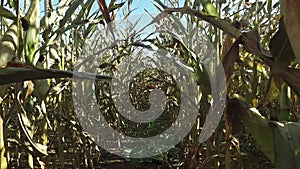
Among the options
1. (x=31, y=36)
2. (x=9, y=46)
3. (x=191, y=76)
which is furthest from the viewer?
(x=191, y=76)

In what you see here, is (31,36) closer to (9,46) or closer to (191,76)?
(9,46)

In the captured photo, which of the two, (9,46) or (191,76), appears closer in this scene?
(9,46)

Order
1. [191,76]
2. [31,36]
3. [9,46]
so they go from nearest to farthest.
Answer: [9,46] < [31,36] < [191,76]

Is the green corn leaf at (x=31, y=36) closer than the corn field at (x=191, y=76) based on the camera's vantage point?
No

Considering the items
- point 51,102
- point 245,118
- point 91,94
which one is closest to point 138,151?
point 91,94

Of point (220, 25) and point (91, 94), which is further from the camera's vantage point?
point (91, 94)

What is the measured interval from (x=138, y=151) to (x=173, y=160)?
0.80ft

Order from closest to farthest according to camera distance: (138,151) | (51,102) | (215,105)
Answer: (215,105) → (51,102) → (138,151)

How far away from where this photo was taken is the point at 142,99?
450 centimetres

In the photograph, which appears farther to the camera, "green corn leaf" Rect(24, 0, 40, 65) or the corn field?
"green corn leaf" Rect(24, 0, 40, 65)

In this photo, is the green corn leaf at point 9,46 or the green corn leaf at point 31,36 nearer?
the green corn leaf at point 9,46

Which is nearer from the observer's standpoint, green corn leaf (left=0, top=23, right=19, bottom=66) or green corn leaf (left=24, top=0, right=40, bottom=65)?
green corn leaf (left=0, top=23, right=19, bottom=66)

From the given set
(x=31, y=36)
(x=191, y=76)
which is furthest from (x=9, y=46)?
(x=191, y=76)

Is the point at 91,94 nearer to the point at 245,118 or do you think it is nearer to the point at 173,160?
the point at 173,160
